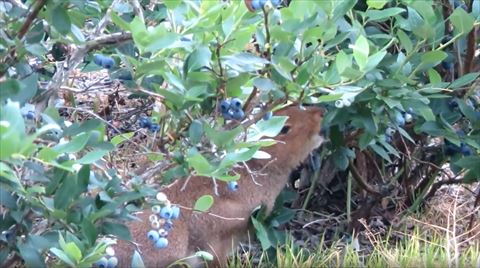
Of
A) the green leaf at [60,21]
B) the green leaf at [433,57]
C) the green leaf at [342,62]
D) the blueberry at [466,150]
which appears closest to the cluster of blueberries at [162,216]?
Answer: the green leaf at [60,21]

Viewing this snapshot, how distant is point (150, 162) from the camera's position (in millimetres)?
4035

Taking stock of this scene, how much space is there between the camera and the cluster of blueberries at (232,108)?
344 centimetres

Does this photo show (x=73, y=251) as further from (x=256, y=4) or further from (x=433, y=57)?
(x=433, y=57)

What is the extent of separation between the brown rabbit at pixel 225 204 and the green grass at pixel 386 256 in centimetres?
17

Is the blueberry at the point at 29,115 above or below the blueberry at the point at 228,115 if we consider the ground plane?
above

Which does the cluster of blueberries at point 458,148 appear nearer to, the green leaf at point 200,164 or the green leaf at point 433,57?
the green leaf at point 433,57

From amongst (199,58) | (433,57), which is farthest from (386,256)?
(199,58)

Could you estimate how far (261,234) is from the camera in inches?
187

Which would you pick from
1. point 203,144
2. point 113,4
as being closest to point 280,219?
point 203,144

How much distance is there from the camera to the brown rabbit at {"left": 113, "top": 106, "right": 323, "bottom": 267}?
417 cm

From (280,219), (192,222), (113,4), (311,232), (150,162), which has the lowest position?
(311,232)

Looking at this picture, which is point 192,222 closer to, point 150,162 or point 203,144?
point 150,162

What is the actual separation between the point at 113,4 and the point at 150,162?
0.90 meters

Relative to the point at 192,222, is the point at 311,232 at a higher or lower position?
lower
